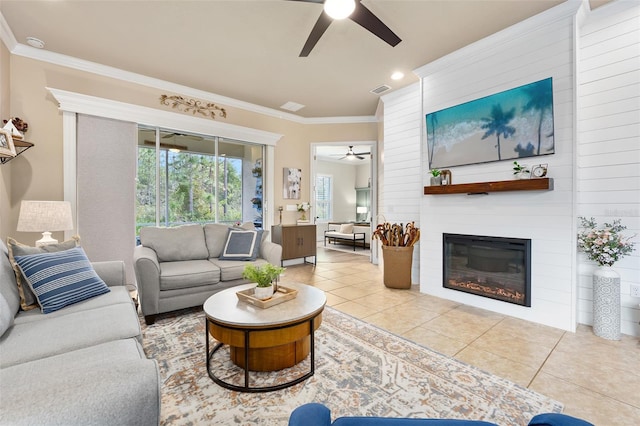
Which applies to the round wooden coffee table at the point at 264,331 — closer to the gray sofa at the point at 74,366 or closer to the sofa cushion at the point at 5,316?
the gray sofa at the point at 74,366

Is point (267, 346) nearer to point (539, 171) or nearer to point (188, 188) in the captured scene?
point (539, 171)

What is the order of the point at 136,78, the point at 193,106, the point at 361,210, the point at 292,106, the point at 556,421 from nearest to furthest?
1. the point at 556,421
2. the point at 136,78
3. the point at 193,106
4. the point at 292,106
5. the point at 361,210

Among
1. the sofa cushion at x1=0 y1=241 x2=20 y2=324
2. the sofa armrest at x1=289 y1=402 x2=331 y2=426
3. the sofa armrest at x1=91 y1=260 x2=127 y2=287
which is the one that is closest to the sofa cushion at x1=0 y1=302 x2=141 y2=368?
the sofa cushion at x1=0 y1=241 x2=20 y2=324

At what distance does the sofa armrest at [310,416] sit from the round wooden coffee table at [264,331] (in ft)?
2.93

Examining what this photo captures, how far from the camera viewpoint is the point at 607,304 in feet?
8.21

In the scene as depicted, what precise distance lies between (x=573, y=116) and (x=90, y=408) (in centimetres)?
382

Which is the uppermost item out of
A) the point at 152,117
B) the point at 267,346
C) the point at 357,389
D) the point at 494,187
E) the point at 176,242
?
the point at 152,117

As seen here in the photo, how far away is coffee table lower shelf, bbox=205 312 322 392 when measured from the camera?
1.79 m

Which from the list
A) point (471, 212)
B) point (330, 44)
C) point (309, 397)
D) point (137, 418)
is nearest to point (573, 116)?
point (471, 212)

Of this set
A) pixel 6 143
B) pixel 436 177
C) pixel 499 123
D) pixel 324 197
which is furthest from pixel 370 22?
pixel 324 197

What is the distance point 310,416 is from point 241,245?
117 inches

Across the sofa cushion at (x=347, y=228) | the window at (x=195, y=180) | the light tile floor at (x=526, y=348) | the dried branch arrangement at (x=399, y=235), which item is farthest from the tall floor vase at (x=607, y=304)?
the sofa cushion at (x=347, y=228)

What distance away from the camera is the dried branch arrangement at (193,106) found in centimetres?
438

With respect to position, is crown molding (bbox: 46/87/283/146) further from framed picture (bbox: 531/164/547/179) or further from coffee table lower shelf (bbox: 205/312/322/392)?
framed picture (bbox: 531/164/547/179)
